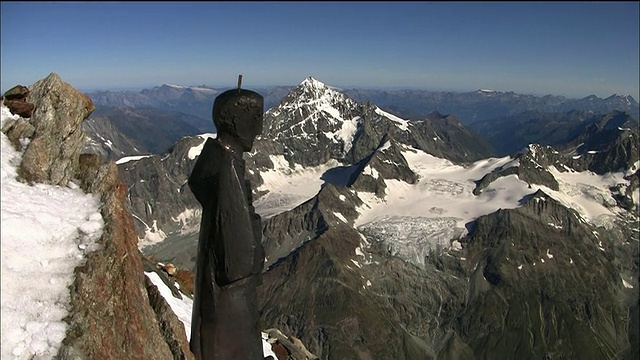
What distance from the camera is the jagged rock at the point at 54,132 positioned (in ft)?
39.6

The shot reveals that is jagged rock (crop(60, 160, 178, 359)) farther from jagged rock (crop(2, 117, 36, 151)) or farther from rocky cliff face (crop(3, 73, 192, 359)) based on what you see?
jagged rock (crop(2, 117, 36, 151))

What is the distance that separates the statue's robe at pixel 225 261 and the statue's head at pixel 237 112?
1.06 feet

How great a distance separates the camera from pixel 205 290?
9.20 metres

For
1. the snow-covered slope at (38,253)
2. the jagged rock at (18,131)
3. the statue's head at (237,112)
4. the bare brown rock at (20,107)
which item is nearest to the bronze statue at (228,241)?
the statue's head at (237,112)

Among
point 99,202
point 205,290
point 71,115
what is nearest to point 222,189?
point 205,290

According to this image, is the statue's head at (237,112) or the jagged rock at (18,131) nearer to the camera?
the statue's head at (237,112)

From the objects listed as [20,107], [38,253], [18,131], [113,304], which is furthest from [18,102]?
[113,304]

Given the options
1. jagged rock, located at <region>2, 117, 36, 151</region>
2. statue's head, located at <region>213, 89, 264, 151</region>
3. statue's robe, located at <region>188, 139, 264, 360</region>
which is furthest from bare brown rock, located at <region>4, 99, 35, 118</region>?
statue's head, located at <region>213, 89, 264, 151</region>

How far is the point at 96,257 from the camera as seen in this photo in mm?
9898

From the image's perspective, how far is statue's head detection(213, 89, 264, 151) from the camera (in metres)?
8.95

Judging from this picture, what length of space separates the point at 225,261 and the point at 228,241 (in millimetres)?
374

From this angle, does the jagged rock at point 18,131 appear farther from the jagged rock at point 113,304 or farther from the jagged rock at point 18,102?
the jagged rock at point 113,304

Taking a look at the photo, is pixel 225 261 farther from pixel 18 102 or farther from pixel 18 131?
pixel 18 102

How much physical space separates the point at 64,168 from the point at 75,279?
13.3ft
